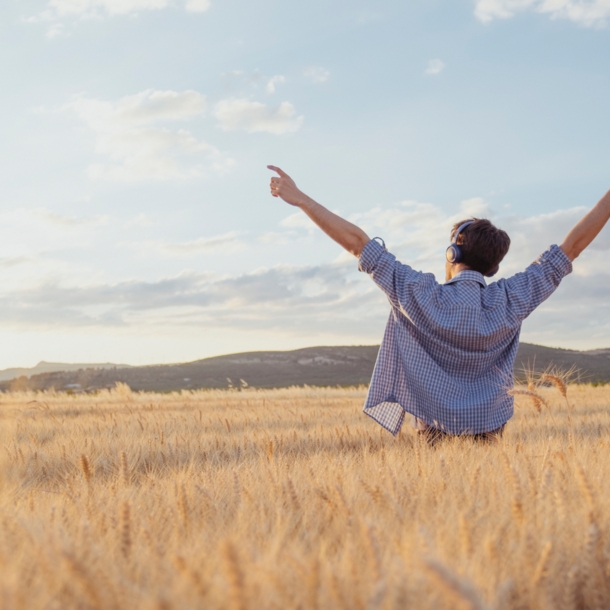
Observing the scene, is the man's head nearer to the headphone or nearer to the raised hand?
the headphone

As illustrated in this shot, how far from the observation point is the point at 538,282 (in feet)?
13.2

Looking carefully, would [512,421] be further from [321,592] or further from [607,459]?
[321,592]

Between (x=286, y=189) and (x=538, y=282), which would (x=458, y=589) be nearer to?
(x=286, y=189)

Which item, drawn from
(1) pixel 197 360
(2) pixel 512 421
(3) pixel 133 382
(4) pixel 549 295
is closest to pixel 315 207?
(4) pixel 549 295

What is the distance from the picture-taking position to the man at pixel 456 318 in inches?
149

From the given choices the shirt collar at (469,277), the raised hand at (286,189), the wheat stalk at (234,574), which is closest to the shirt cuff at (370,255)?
the raised hand at (286,189)

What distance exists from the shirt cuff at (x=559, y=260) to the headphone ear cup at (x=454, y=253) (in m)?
0.57

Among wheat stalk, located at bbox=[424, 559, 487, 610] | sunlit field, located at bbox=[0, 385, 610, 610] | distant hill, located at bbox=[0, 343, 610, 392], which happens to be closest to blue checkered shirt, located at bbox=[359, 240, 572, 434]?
sunlit field, located at bbox=[0, 385, 610, 610]

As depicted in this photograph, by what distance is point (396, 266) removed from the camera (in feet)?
12.5

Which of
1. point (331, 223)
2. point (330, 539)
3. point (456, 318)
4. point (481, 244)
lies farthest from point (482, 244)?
point (330, 539)

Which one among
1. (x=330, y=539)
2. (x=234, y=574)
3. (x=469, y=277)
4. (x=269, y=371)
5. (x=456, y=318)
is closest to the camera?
(x=234, y=574)

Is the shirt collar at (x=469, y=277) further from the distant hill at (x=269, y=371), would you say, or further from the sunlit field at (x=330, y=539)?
the distant hill at (x=269, y=371)

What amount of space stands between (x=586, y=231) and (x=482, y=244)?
0.73 m

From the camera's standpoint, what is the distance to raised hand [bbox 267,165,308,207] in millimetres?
3783
